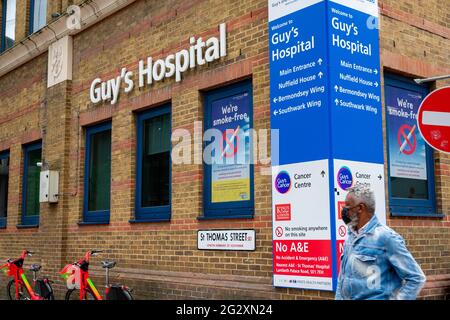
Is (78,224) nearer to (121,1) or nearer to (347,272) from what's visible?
(121,1)

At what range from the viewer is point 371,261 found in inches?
164

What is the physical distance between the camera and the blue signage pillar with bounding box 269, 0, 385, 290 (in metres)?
6.52

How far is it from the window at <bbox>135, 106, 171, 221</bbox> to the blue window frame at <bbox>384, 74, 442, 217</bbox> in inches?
137

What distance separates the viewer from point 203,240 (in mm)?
8211

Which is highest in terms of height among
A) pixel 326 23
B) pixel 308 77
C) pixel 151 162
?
pixel 326 23

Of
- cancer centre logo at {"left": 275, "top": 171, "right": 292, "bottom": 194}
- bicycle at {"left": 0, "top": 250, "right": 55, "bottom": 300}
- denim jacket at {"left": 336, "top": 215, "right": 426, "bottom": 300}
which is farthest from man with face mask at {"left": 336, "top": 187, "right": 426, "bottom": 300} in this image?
bicycle at {"left": 0, "top": 250, "right": 55, "bottom": 300}

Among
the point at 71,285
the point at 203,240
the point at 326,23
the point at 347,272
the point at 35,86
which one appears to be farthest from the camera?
the point at 35,86

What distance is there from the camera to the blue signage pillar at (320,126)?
652 centimetres

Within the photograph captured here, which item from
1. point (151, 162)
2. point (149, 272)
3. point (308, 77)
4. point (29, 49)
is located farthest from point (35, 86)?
point (308, 77)

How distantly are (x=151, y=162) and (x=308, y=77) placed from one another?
146 inches

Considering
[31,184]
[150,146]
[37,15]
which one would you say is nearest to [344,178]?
[150,146]

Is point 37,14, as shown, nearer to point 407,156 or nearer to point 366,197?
point 407,156

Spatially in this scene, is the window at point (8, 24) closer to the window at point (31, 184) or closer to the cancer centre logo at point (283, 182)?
the window at point (31, 184)

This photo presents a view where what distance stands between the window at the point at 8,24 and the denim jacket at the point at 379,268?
1325 centimetres
